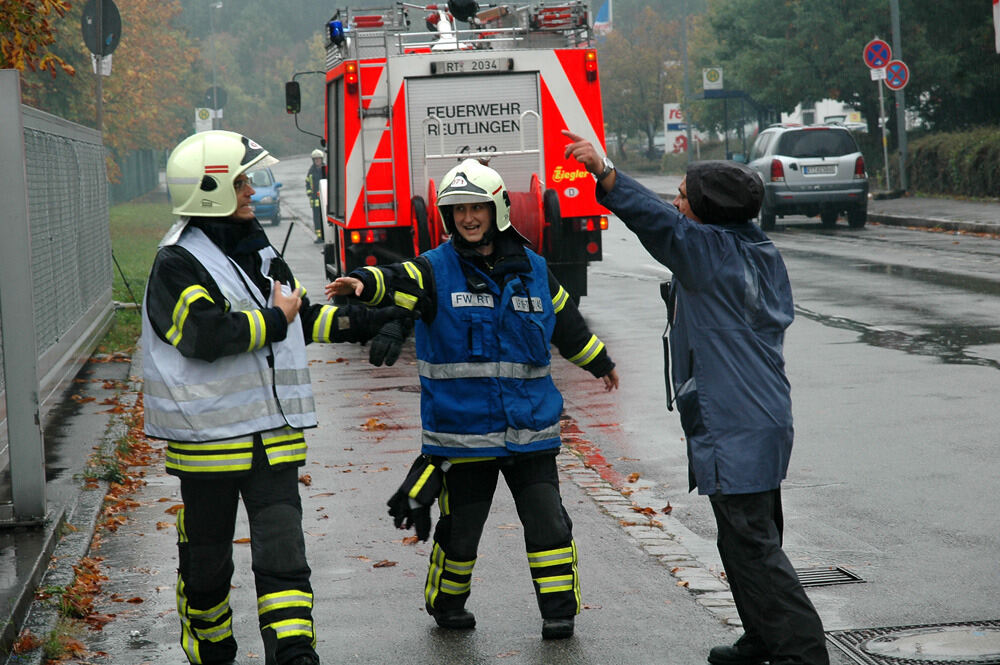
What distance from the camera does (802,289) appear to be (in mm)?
17266

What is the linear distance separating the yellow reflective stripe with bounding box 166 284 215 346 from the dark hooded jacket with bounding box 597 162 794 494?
4.26 ft

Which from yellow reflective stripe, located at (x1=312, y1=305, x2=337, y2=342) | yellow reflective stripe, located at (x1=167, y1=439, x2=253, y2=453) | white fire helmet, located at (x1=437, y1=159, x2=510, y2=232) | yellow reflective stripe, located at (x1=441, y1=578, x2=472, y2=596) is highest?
white fire helmet, located at (x1=437, y1=159, x2=510, y2=232)

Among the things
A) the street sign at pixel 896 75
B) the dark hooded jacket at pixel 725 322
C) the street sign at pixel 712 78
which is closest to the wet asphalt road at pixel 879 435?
the dark hooded jacket at pixel 725 322

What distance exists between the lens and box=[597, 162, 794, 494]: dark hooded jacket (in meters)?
4.58

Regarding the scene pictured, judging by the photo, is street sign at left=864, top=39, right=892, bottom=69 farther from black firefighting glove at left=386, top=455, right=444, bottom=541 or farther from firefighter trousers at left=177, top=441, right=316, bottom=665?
firefighter trousers at left=177, top=441, right=316, bottom=665

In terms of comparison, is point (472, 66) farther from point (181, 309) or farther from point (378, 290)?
point (181, 309)

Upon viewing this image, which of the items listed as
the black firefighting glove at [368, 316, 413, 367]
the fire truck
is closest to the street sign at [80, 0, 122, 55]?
the fire truck

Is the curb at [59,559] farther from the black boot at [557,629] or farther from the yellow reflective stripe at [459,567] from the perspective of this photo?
the black boot at [557,629]

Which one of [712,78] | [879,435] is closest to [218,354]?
[879,435]

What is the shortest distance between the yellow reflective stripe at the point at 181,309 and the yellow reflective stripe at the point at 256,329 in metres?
0.13

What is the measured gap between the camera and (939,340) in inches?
497

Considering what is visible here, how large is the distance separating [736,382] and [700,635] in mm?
1143

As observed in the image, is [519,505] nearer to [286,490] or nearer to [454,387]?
[454,387]

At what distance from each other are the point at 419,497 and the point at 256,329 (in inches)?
40.8
